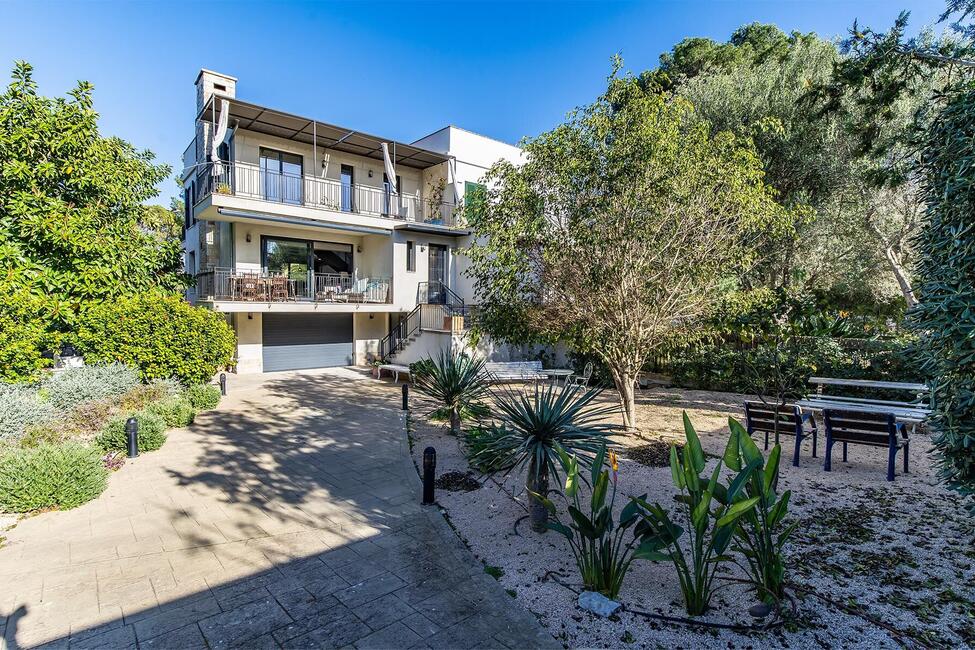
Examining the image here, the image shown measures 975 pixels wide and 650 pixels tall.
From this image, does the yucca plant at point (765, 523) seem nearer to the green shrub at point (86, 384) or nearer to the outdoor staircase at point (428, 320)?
the green shrub at point (86, 384)

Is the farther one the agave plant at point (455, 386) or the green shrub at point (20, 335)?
the agave plant at point (455, 386)

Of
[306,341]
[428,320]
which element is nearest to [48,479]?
[428,320]

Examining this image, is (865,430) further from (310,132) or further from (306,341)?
(310,132)

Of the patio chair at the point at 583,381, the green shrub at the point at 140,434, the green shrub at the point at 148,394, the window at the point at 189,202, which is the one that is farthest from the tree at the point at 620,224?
the window at the point at 189,202

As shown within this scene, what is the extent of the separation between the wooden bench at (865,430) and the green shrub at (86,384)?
44.8ft

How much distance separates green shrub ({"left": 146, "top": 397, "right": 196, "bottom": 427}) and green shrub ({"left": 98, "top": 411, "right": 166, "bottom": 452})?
923 millimetres

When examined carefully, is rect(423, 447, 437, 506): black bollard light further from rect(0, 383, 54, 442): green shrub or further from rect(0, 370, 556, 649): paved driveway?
rect(0, 383, 54, 442): green shrub

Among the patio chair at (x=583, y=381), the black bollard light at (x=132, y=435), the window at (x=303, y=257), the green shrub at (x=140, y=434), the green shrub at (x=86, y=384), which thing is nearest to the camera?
the patio chair at (x=583, y=381)

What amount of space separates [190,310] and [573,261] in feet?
30.9

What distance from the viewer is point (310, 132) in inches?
667

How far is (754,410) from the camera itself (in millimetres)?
8156

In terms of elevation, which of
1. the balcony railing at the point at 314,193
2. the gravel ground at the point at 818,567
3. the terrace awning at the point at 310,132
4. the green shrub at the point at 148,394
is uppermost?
the terrace awning at the point at 310,132

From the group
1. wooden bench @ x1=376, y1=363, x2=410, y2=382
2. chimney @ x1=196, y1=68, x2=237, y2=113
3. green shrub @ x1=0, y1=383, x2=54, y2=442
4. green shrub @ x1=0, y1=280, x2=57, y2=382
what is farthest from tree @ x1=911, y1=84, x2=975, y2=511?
chimney @ x1=196, y1=68, x2=237, y2=113

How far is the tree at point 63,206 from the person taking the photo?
9500mm
